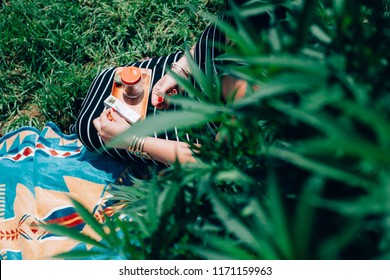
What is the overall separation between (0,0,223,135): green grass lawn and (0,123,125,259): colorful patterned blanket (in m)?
0.15

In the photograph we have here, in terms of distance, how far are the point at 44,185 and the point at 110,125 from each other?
488 mm

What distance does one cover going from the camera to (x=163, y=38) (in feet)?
6.85

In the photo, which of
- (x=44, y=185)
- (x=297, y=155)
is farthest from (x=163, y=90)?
(x=297, y=155)

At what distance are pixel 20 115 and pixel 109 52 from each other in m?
0.55

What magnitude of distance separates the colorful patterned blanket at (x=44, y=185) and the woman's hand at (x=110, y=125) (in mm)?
258

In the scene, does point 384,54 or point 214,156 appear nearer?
point 384,54

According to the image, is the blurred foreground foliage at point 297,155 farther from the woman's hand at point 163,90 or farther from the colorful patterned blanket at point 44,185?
the colorful patterned blanket at point 44,185

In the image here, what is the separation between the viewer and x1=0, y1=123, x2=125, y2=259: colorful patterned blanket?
159 centimetres

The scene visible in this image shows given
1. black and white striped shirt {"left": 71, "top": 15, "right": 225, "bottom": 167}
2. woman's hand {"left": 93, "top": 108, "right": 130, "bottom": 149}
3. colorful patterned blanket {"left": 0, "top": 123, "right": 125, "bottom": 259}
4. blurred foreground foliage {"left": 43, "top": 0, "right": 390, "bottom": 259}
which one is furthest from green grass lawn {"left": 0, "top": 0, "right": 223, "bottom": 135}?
blurred foreground foliage {"left": 43, "top": 0, "right": 390, "bottom": 259}

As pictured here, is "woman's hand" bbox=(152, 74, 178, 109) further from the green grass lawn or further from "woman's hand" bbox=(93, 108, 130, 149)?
the green grass lawn
